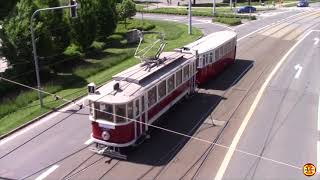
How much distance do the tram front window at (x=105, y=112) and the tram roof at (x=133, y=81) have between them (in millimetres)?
272

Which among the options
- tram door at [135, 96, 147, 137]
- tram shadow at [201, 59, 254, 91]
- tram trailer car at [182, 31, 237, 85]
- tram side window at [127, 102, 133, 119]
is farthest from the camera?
tram shadow at [201, 59, 254, 91]

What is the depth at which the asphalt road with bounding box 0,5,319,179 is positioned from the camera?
65.9 ft

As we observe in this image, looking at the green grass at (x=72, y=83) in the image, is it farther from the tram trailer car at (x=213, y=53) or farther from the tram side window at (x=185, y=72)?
the tram side window at (x=185, y=72)

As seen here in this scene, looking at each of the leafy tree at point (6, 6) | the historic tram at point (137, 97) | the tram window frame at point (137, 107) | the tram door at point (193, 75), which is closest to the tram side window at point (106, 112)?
the historic tram at point (137, 97)

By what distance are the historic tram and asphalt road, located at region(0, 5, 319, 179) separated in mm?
908

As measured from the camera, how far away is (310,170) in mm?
19750

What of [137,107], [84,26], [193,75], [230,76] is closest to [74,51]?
[84,26]

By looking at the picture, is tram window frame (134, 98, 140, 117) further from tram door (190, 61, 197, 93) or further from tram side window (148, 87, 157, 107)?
tram door (190, 61, 197, 93)

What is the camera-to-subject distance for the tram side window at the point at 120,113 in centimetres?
2059

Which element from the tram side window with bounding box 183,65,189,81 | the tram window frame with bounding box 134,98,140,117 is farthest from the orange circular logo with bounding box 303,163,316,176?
the tram side window with bounding box 183,65,189,81

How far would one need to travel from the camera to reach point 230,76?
3634cm

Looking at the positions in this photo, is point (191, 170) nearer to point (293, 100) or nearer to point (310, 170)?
point (310, 170)

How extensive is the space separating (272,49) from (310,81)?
45.4 feet

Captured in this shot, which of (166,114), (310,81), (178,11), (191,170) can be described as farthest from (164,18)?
(191,170)
